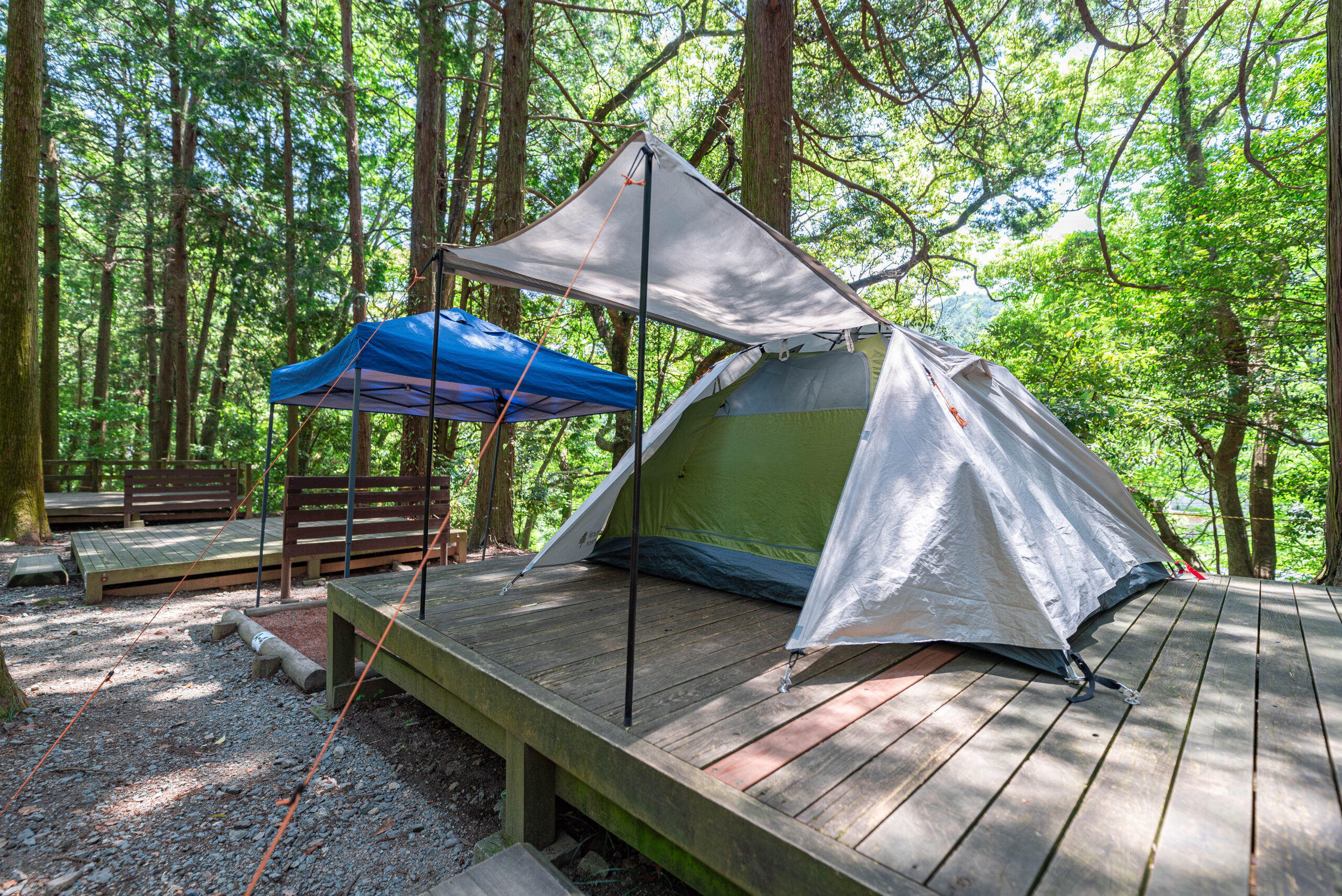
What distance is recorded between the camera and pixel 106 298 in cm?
1140

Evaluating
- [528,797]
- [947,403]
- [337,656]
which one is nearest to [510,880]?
[528,797]

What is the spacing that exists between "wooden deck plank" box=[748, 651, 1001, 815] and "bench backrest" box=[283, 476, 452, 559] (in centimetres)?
377

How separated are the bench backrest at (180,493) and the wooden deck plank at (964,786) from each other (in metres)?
8.25

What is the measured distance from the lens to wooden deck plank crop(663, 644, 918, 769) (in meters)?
1.55

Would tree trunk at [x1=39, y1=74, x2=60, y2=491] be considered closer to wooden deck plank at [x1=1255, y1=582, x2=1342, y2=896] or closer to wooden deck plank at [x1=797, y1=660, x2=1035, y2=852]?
wooden deck plank at [x1=797, y1=660, x2=1035, y2=852]

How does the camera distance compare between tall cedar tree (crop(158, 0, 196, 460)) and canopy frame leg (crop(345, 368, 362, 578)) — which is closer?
canopy frame leg (crop(345, 368, 362, 578))

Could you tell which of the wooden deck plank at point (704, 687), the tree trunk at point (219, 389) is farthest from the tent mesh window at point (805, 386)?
the tree trunk at point (219, 389)

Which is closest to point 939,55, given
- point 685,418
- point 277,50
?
point 685,418

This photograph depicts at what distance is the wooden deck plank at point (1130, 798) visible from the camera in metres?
1.11

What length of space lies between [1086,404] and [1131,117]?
618 centimetres

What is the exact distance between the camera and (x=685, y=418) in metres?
3.73

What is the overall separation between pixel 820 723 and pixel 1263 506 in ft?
30.3

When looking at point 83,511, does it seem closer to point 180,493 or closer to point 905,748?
point 180,493

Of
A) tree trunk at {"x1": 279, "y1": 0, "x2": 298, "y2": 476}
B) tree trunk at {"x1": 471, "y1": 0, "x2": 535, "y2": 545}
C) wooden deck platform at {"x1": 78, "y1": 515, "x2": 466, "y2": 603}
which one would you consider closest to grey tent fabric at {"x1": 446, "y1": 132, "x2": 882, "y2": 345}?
wooden deck platform at {"x1": 78, "y1": 515, "x2": 466, "y2": 603}
